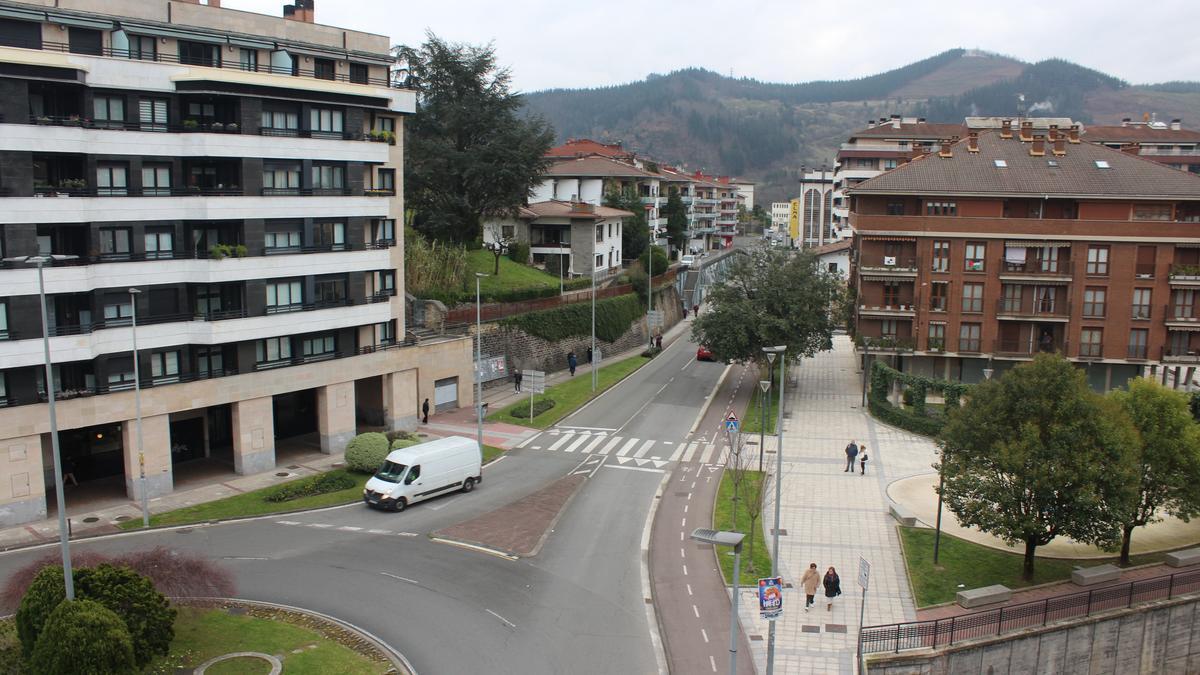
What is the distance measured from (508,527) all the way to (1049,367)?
1927cm

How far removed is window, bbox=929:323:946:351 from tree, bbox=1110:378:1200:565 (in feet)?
82.5

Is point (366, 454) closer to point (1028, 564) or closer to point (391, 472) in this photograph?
point (391, 472)

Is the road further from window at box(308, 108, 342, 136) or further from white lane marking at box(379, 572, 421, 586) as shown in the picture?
window at box(308, 108, 342, 136)

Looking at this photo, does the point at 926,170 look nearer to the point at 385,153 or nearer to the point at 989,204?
the point at 989,204

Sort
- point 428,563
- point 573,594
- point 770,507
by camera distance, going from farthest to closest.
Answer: point 770,507
point 428,563
point 573,594

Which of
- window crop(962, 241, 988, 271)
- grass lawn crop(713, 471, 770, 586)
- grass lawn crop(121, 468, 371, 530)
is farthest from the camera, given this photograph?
window crop(962, 241, 988, 271)

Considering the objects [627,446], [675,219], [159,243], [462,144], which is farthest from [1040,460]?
[675,219]

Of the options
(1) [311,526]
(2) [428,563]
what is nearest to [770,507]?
(2) [428,563]

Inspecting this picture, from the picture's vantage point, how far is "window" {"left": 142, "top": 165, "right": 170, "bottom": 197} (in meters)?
36.8

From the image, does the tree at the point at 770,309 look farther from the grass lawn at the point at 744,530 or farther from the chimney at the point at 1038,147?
the grass lawn at the point at 744,530

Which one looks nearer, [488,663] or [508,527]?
[488,663]

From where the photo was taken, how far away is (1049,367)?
2900 cm

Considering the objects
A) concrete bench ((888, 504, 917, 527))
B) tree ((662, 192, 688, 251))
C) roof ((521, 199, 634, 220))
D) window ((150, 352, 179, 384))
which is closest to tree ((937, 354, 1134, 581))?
concrete bench ((888, 504, 917, 527))

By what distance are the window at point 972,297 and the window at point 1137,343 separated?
870 cm
